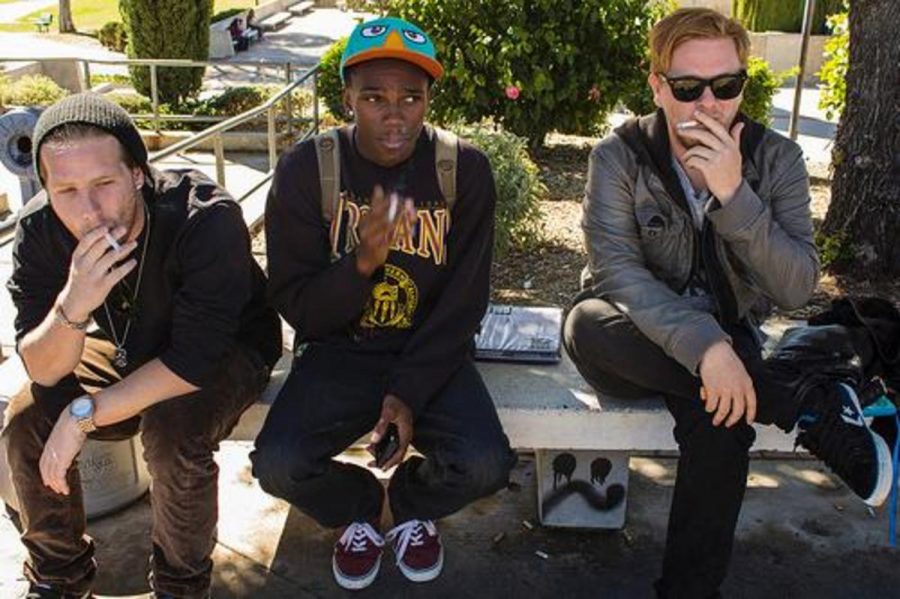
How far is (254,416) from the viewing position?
3.16 metres

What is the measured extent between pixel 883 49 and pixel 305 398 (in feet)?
11.9

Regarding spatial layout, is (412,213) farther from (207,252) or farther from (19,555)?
(19,555)

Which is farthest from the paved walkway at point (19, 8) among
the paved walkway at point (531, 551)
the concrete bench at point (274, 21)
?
the paved walkway at point (531, 551)

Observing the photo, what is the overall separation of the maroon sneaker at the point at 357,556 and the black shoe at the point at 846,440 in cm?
136

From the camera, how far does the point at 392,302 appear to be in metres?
3.05

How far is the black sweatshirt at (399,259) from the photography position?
2967 millimetres

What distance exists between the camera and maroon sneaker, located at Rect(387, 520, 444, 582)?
3119 millimetres

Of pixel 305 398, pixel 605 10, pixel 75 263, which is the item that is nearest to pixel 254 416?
pixel 305 398

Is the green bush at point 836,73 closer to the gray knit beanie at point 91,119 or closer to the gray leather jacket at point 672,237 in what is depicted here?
the gray leather jacket at point 672,237

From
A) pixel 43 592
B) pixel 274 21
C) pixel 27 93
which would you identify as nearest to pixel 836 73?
pixel 43 592

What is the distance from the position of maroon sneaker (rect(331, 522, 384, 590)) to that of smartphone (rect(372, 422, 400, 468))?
38 cm

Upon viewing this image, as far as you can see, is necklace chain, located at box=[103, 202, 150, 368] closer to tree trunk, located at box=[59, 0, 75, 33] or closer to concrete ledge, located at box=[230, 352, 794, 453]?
concrete ledge, located at box=[230, 352, 794, 453]

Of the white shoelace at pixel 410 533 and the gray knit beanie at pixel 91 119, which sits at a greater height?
the gray knit beanie at pixel 91 119

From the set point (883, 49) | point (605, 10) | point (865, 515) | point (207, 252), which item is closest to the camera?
point (207, 252)
